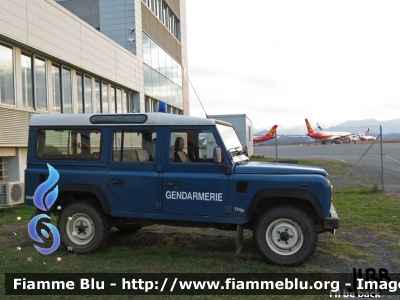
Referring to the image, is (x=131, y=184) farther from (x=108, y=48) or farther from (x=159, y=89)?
(x=159, y=89)

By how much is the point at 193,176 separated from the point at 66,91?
9288 millimetres

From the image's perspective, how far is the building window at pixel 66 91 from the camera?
1329 cm

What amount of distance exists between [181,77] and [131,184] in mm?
23786

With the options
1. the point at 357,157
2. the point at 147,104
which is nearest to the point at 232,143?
the point at 147,104

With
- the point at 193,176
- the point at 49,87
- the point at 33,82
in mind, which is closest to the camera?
the point at 193,176

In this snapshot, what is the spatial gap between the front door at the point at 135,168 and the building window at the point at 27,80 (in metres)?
6.27

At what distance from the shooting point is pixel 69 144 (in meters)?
6.32

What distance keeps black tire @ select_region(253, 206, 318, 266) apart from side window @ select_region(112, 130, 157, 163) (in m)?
1.95

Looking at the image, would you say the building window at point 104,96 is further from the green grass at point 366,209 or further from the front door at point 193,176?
the front door at point 193,176

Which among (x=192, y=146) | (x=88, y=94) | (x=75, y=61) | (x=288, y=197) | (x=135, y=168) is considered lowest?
(x=288, y=197)

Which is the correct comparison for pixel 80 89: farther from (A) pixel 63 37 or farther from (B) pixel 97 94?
(A) pixel 63 37

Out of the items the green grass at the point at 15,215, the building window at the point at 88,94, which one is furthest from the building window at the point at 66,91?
the green grass at the point at 15,215

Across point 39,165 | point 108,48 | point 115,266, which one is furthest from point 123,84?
point 115,266

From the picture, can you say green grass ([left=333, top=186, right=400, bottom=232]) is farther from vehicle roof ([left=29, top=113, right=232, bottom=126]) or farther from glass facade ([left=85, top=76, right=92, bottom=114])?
glass facade ([left=85, top=76, right=92, bottom=114])
